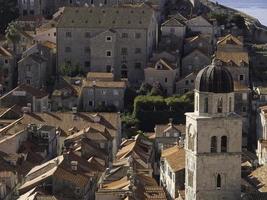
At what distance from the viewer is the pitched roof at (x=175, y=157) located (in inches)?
1720

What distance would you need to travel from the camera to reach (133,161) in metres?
46.7

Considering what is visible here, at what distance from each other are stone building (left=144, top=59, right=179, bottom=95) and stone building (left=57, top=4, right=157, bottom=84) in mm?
3383

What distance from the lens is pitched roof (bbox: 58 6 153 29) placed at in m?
Result: 72.1

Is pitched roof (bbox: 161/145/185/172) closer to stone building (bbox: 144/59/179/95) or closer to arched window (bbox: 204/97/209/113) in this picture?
arched window (bbox: 204/97/209/113)

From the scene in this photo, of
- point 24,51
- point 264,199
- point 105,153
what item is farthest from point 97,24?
point 264,199

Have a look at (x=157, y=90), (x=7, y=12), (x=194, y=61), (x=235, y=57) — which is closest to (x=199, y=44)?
(x=194, y=61)

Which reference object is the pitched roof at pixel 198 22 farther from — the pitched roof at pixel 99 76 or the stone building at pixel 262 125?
the stone building at pixel 262 125

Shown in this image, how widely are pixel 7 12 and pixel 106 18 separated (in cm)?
1912

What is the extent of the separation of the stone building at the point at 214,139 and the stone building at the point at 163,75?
3483 cm

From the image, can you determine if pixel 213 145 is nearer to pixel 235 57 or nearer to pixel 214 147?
pixel 214 147

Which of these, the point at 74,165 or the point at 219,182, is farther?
the point at 74,165

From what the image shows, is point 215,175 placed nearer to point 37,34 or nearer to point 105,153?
point 105,153

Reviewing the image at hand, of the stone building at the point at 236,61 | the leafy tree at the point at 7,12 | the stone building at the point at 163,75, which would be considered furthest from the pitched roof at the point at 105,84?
the leafy tree at the point at 7,12

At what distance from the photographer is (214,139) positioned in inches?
1271
